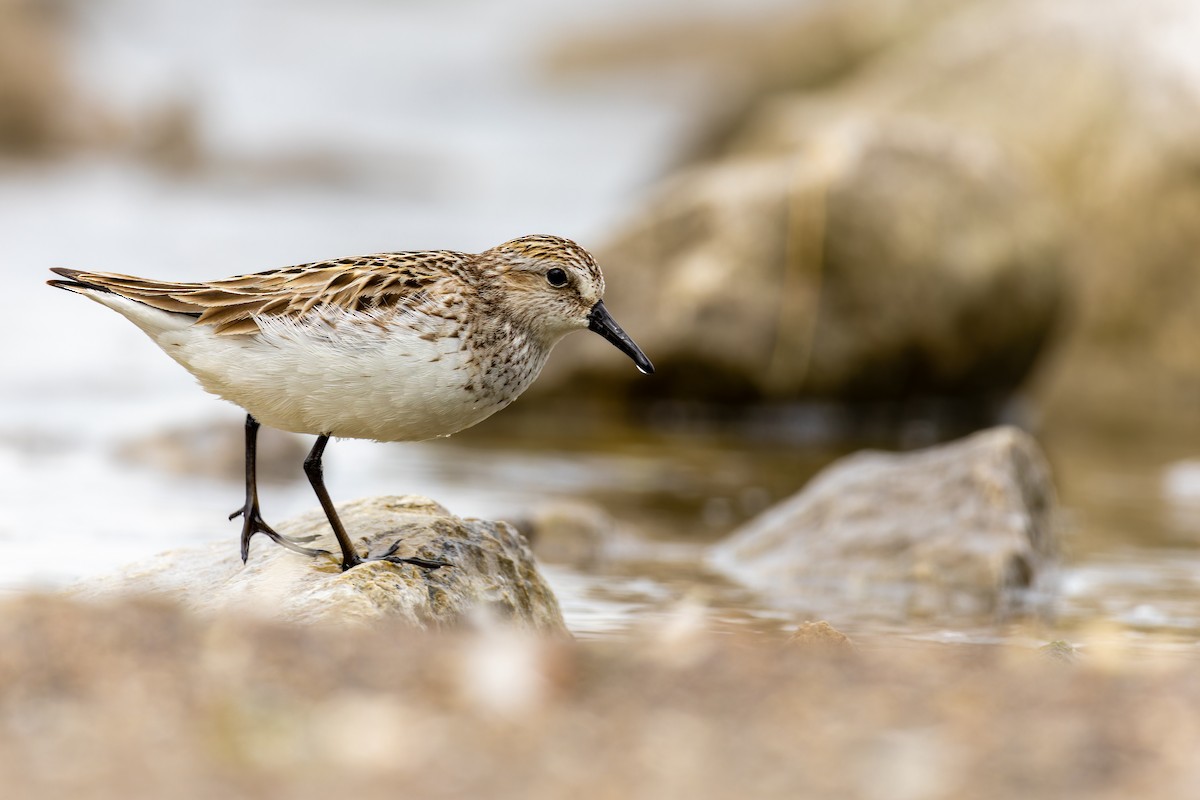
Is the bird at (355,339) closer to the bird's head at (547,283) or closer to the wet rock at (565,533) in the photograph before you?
the bird's head at (547,283)

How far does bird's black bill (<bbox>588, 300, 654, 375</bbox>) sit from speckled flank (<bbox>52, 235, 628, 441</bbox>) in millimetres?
285

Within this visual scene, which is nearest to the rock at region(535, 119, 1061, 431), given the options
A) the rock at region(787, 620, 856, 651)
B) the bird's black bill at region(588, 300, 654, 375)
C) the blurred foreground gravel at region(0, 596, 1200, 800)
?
the bird's black bill at region(588, 300, 654, 375)

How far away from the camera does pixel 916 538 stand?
8047mm

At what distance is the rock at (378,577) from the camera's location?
17.2ft

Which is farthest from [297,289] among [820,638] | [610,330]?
[820,638]

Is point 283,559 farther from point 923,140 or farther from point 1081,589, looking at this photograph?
point 923,140

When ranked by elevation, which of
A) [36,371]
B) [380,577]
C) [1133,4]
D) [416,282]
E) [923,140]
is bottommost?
[380,577]

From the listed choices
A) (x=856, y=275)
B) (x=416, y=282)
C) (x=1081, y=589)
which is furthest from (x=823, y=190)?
(x=416, y=282)

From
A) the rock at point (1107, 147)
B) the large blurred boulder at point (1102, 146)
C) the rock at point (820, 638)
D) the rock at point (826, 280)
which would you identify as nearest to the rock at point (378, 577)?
the rock at point (820, 638)

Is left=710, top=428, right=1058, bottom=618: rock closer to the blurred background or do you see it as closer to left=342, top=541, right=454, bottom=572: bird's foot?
the blurred background

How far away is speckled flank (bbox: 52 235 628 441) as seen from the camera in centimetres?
545

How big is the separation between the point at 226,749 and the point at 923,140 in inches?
449

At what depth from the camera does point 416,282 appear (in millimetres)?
5676

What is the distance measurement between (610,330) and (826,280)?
731 centimetres
